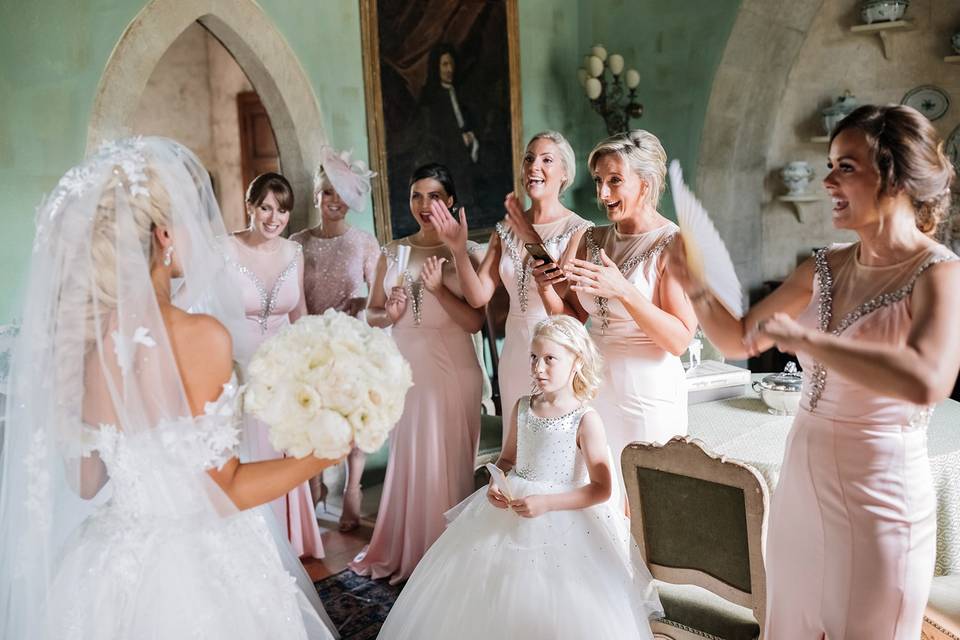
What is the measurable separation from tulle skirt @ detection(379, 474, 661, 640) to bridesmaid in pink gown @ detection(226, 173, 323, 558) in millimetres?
1697

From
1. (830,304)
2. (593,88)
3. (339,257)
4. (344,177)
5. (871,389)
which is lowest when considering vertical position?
(871,389)

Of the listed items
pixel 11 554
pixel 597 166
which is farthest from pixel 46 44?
pixel 11 554

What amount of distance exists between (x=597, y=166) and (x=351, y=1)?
3.01 metres

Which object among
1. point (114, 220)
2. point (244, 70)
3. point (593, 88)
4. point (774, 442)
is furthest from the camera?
point (593, 88)

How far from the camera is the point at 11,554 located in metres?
1.85

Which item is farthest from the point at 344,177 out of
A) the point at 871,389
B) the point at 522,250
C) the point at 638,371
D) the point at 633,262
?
the point at 871,389

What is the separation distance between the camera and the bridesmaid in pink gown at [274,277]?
4.17 meters

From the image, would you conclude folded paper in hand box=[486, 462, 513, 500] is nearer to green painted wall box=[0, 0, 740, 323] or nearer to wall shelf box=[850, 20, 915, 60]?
green painted wall box=[0, 0, 740, 323]

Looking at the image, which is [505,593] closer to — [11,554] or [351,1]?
[11,554]

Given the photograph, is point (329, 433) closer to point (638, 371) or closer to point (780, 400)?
point (638, 371)

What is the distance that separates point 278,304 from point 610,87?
3948 mm

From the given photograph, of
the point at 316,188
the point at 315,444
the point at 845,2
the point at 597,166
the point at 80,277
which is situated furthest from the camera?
the point at 845,2

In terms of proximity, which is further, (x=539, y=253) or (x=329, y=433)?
(x=539, y=253)

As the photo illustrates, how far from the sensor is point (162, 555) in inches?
70.8
